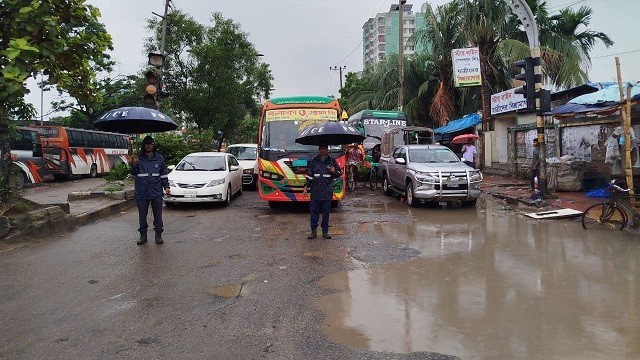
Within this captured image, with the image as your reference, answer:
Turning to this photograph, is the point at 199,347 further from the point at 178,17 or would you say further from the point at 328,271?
the point at 178,17

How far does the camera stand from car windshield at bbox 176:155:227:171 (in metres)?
A: 13.6

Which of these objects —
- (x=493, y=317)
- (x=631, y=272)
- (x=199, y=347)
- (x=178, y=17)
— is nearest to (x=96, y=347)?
(x=199, y=347)

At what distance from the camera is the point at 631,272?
6109 mm

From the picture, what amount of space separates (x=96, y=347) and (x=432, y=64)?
91.2 ft

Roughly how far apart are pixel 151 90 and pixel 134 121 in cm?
199

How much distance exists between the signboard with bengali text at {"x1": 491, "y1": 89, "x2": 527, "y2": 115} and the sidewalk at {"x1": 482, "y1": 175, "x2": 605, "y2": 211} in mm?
3086

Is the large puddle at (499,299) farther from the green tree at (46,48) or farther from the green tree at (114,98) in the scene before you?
the green tree at (114,98)

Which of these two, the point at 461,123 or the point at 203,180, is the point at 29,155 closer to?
the point at 203,180

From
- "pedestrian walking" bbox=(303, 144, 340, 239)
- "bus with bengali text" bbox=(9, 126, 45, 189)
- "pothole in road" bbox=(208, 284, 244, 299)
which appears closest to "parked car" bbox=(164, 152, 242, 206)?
"pedestrian walking" bbox=(303, 144, 340, 239)

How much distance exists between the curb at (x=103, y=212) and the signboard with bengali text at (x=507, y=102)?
14.0 metres

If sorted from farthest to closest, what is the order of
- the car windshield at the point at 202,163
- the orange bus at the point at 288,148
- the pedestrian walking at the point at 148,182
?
the car windshield at the point at 202,163
the orange bus at the point at 288,148
the pedestrian walking at the point at 148,182

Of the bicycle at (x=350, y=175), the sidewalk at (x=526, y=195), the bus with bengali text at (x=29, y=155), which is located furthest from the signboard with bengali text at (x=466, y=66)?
the bus with bengali text at (x=29, y=155)

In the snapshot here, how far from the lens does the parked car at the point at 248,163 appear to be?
17812 millimetres

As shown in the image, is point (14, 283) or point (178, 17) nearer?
point (14, 283)
